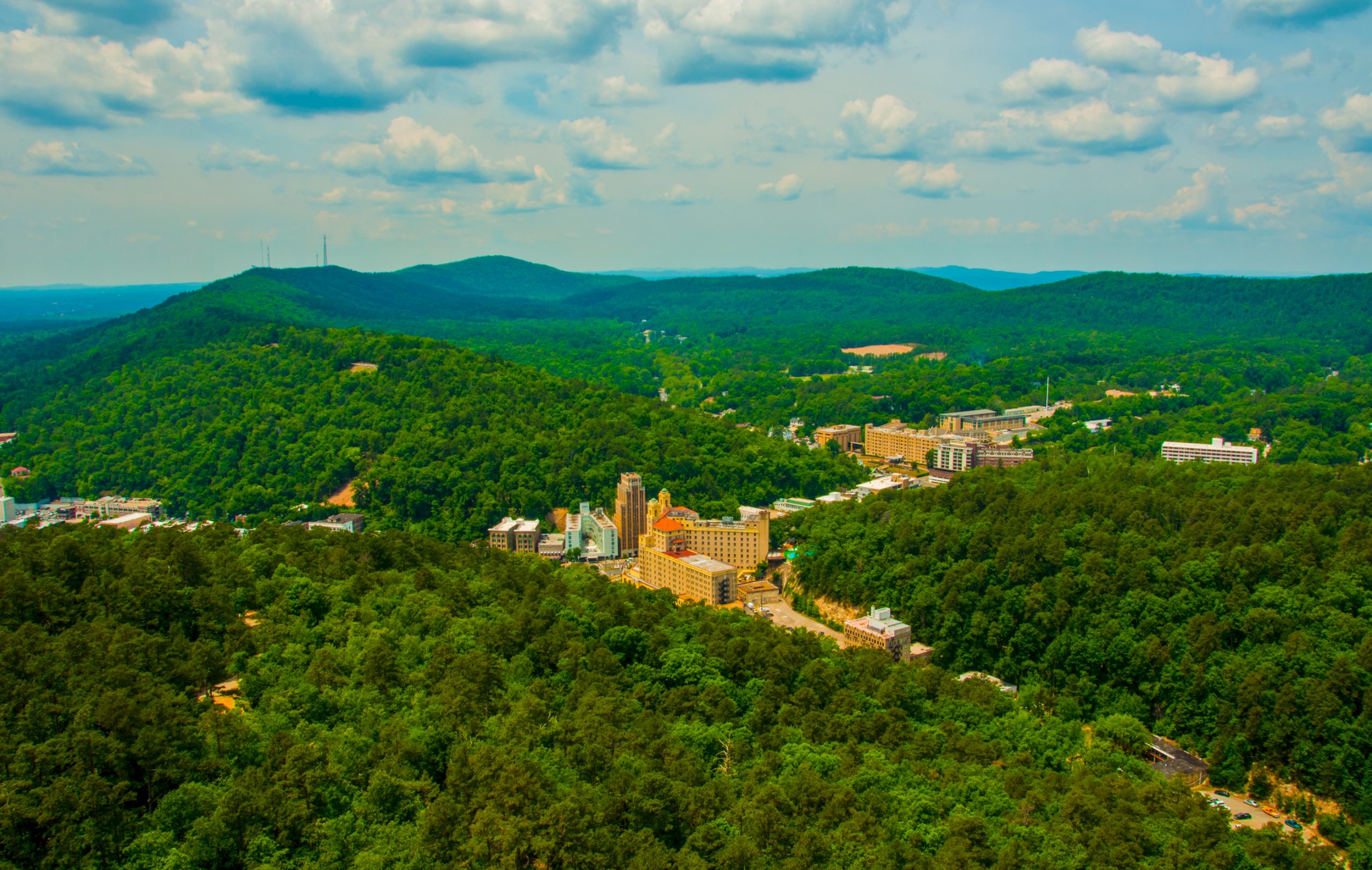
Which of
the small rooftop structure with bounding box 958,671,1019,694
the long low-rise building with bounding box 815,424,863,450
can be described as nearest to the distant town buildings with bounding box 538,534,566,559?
the small rooftop structure with bounding box 958,671,1019,694

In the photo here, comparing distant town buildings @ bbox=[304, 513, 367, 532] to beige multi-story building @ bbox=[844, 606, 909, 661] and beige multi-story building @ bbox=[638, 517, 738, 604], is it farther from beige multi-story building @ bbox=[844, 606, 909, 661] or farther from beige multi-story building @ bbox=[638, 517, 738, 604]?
beige multi-story building @ bbox=[844, 606, 909, 661]

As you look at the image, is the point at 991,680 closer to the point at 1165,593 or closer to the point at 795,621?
the point at 1165,593

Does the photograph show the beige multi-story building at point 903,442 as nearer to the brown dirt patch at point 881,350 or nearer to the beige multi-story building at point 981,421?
the beige multi-story building at point 981,421

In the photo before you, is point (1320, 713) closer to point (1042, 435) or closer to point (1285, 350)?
point (1042, 435)

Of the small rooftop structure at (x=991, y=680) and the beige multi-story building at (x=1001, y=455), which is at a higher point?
the beige multi-story building at (x=1001, y=455)

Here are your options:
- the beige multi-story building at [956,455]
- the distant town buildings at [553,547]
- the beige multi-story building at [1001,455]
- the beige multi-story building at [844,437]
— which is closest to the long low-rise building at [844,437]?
the beige multi-story building at [844,437]

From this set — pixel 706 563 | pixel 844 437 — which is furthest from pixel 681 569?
pixel 844 437

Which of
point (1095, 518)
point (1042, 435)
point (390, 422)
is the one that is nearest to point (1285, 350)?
point (1042, 435)

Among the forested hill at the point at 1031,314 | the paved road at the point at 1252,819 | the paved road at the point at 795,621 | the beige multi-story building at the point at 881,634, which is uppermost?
the forested hill at the point at 1031,314
